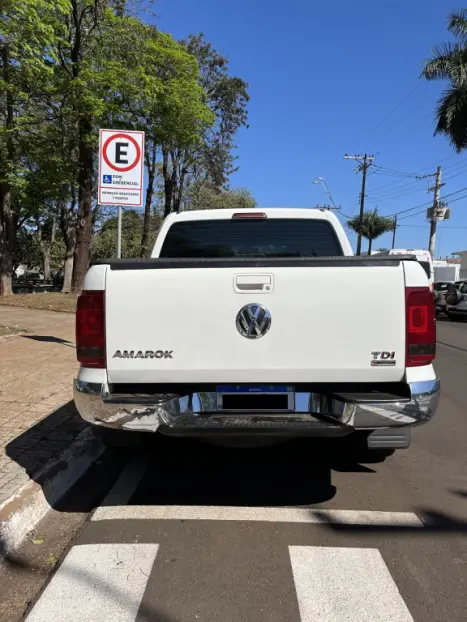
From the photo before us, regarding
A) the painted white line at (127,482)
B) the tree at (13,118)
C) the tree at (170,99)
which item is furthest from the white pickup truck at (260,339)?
the tree at (170,99)

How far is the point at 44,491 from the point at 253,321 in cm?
194

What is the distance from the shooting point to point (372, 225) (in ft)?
177

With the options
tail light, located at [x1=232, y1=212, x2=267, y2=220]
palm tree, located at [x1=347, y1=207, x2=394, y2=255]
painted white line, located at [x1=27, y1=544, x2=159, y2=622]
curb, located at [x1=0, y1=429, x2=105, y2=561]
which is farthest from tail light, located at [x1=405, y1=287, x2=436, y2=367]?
palm tree, located at [x1=347, y1=207, x2=394, y2=255]

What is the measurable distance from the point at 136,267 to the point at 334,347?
129 cm

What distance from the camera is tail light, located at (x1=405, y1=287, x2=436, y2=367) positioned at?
3.06 meters

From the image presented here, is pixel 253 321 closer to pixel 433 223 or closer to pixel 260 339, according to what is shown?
pixel 260 339

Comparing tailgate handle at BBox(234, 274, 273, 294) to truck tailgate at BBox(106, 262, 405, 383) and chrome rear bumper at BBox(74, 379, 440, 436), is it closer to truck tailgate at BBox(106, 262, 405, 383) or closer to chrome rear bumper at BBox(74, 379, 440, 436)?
truck tailgate at BBox(106, 262, 405, 383)

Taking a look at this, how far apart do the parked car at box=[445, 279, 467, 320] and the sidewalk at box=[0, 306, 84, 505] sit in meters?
16.9

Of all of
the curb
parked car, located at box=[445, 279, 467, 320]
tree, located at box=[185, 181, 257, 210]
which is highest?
tree, located at box=[185, 181, 257, 210]

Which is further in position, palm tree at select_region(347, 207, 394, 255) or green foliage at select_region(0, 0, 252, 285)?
palm tree at select_region(347, 207, 394, 255)

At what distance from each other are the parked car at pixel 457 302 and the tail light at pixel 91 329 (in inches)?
821

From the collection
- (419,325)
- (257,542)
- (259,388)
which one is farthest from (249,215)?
(257,542)

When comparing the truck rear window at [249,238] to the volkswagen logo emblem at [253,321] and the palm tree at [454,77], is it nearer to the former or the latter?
the volkswagen logo emblem at [253,321]

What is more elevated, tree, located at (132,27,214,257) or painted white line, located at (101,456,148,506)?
tree, located at (132,27,214,257)
